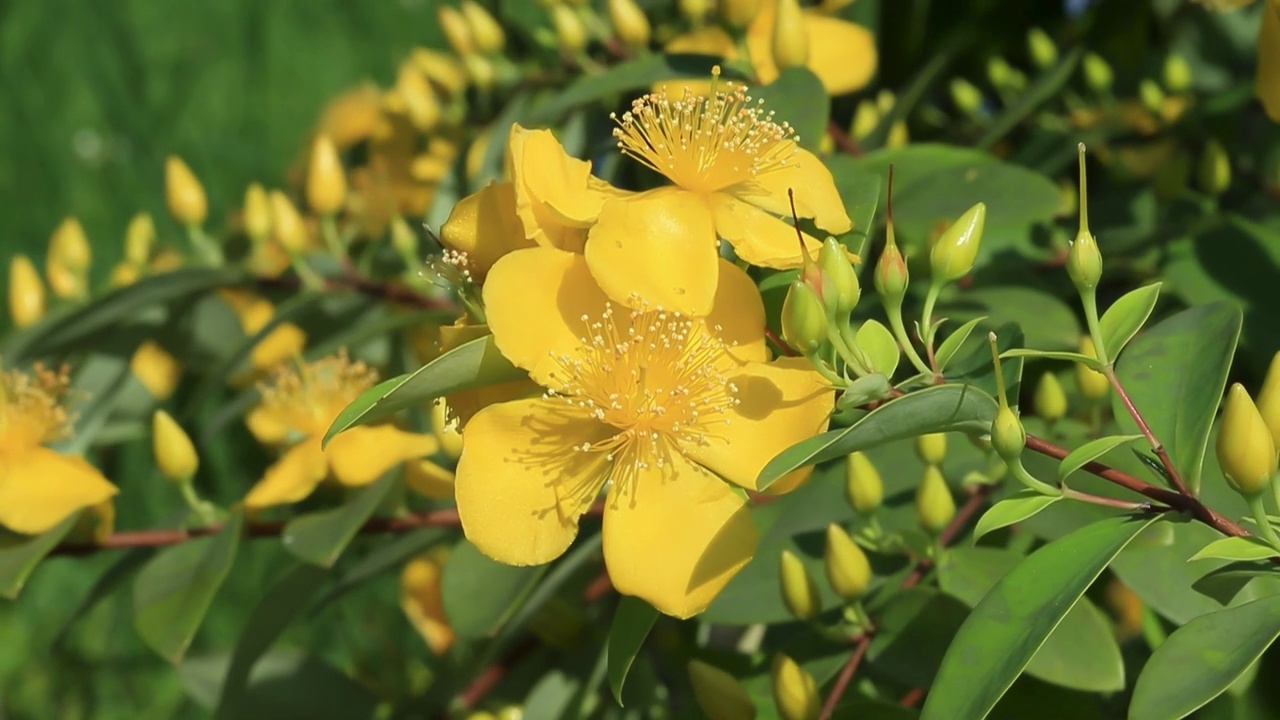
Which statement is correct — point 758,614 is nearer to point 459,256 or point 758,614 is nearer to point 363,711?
point 459,256

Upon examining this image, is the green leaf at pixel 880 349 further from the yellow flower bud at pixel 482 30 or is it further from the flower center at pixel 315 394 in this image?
the yellow flower bud at pixel 482 30

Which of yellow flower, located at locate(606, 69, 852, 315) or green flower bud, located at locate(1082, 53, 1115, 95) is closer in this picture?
yellow flower, located at locate(606, 69, 852, 315)

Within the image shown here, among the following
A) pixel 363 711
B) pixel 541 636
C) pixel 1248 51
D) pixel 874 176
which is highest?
pixel 874 176

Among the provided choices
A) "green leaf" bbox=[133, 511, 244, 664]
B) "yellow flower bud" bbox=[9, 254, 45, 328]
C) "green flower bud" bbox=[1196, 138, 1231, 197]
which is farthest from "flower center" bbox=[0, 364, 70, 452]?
"green flower bud" bbox=[1196, 138, 1231, 197]

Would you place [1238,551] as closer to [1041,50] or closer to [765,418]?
[765,418]

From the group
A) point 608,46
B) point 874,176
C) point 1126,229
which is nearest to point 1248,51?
point 1126,229

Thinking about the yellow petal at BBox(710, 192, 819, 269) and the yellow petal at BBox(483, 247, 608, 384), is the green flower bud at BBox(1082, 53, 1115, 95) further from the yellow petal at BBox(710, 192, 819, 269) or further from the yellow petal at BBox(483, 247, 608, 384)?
the yellow petal at BBox(483, 247, 608, 384)

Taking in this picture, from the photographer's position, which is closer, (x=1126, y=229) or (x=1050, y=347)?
(x=1050, y=347)
